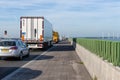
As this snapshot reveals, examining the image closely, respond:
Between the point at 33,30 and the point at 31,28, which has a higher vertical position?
the point at 31,28

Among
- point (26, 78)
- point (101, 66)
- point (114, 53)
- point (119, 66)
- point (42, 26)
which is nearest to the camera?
point (119, 66)

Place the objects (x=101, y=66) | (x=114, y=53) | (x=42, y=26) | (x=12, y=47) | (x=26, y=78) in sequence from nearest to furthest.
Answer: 1. (x=114, y=53)
2. (x=101, y=66)
3. (x=26, y=78)
4. (x=12, y=47)
5. (x=42, y=26)

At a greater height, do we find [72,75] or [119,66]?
[119,66]

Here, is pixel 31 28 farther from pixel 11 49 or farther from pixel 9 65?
pixel 9 65

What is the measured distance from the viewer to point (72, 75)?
15125 mm

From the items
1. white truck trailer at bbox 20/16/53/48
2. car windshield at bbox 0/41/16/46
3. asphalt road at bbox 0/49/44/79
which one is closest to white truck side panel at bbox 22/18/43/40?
white truck trailer at bbox 20/16/53/48

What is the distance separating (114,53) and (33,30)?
26.9m

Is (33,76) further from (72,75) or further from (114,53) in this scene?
(114,53)

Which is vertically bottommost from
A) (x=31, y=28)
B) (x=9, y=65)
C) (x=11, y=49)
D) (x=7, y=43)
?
(x=9, y=65)

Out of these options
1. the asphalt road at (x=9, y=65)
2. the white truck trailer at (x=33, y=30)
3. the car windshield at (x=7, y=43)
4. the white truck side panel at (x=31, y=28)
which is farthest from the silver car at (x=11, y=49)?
the white truck side panel at (x=31, y=28)

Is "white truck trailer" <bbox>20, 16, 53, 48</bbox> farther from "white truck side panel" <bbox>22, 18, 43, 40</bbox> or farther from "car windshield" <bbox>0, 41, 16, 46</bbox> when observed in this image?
"car windshield" <bbox>0, 41, 16, 46</bbox>

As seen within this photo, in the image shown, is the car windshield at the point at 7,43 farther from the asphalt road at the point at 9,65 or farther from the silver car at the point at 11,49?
the asphalt road at the point at 9,65

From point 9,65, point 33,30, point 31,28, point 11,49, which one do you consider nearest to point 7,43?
point 11,49

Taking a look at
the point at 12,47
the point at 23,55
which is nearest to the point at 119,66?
the point at 12,47
